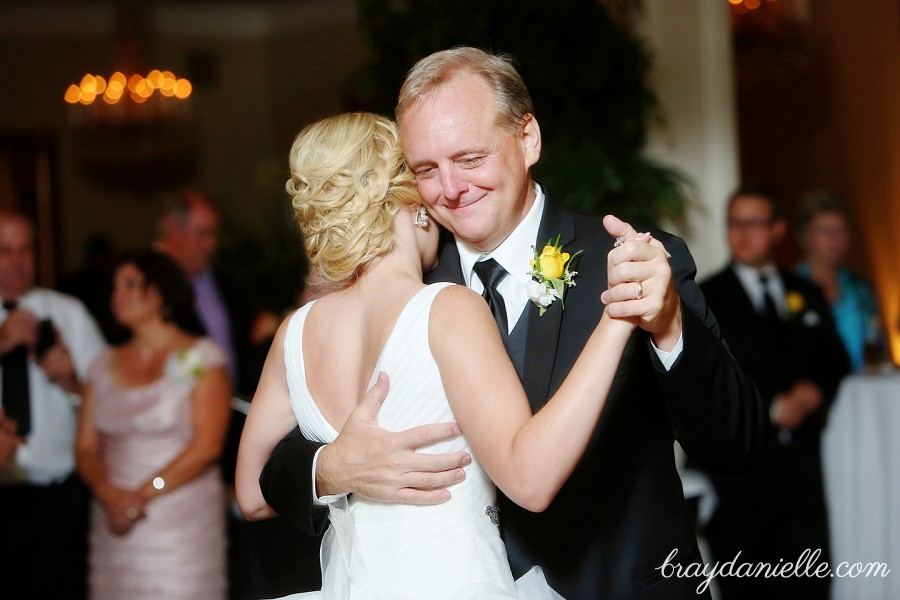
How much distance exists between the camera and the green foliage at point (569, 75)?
393cm

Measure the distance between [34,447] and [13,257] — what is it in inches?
33.3

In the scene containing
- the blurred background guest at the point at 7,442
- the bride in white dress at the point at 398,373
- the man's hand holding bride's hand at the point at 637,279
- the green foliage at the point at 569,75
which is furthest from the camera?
the blurred background guest at the point at 7,442

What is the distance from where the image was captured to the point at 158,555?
4.29m

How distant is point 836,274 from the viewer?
5352 millimetres

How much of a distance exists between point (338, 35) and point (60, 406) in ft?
16.3

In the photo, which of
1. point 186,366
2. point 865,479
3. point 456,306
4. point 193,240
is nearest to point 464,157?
point 456,306

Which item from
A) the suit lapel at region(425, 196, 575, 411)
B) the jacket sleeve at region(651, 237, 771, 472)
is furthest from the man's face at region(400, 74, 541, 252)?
the jacket sleeve at region(651, 237, 771, 472)

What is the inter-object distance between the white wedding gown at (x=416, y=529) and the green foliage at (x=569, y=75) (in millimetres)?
2229

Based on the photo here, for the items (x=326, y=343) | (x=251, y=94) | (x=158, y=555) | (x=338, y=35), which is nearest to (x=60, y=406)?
(x=158, y=555)

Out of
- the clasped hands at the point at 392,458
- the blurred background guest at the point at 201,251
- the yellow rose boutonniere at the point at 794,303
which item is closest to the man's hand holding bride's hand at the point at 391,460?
the clasped hands at the point at 392,458

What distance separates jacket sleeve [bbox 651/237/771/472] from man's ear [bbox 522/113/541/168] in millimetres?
344

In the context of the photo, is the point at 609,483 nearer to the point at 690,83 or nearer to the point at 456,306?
the point at 456,306

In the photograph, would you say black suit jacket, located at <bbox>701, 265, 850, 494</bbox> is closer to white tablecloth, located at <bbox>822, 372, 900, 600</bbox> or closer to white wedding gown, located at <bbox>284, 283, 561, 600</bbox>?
white tablecloth, located at <bbox>822, 372, 900, 600</bbox>

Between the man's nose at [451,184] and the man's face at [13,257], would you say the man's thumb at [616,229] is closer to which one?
the man's nose at [451,184]
